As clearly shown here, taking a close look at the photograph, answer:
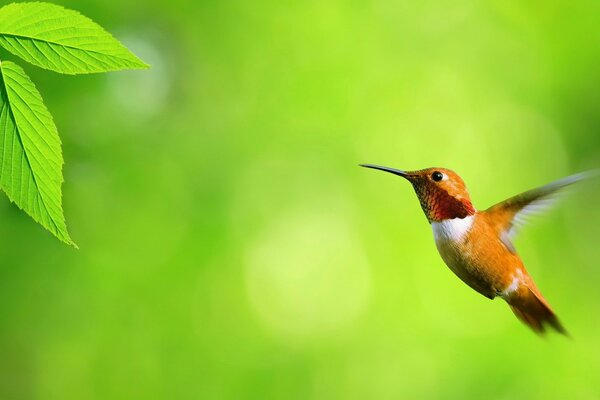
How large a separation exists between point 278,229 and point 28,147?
16.2ft

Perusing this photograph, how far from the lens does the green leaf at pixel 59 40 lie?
1.42 ft

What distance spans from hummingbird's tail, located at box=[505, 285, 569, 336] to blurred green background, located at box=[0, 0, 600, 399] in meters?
3.79

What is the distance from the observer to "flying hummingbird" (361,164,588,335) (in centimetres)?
73

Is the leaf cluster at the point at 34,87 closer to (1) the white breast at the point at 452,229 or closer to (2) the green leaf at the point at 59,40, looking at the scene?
(2) the green leaf at the point at 59,40

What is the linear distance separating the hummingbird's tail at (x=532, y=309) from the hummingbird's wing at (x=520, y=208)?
6 cm

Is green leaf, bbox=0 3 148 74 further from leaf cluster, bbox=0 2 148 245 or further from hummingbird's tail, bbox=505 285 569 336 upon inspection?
hummingbird's tail, bbox=505 285 569 336

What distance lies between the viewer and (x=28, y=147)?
0.45 metres

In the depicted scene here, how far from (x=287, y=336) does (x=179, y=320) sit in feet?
2.39

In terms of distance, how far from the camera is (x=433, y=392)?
523 cm

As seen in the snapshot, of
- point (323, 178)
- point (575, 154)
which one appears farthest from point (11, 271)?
point (575, 154)

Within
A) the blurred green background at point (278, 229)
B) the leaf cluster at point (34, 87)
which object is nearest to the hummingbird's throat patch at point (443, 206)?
the leaf cluster at point (34, 87)

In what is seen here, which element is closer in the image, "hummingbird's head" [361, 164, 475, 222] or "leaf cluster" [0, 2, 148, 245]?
"leaf cluster" [0, 2, 148, 245]

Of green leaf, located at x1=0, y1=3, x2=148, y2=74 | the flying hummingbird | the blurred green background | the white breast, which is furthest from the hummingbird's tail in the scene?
the blurred green background

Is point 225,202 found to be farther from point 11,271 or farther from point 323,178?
point 11,271
